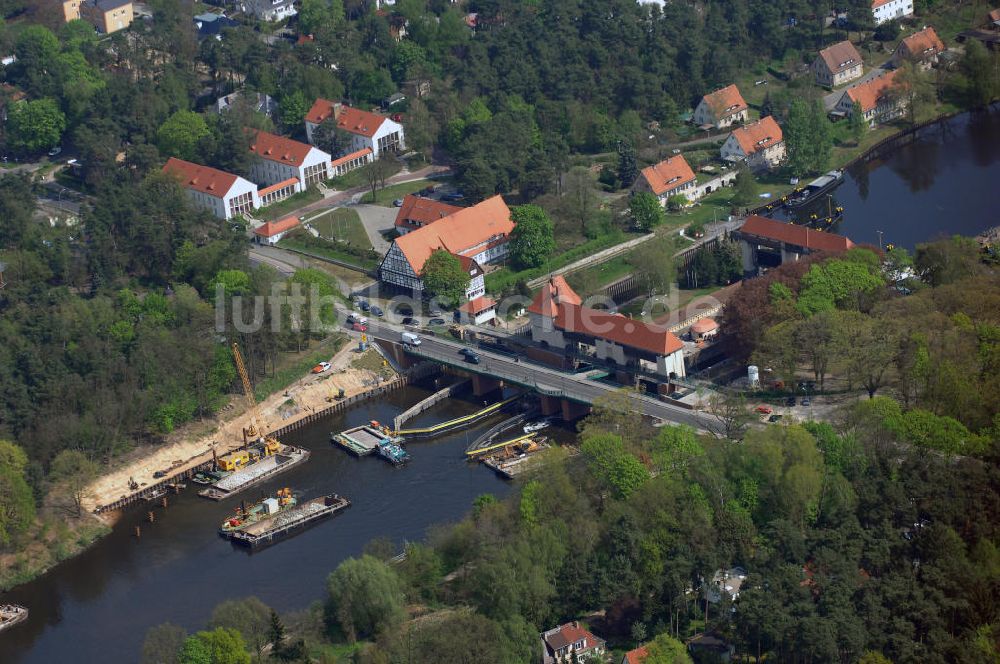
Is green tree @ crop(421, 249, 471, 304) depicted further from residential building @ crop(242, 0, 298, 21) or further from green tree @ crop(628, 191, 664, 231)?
residential building @ crop(242, 0, 298, 21)

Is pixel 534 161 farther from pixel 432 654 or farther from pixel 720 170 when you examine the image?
pixel 432 654

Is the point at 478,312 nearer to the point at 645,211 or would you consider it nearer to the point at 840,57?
the point at 645,211

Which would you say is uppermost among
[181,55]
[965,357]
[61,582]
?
[181,55]

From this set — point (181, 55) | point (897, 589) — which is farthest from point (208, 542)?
point (181, 55)

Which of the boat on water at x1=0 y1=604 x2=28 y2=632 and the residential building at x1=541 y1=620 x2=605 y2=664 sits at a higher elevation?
the residential building at x1=541 y1=620 x2=605 y2=664

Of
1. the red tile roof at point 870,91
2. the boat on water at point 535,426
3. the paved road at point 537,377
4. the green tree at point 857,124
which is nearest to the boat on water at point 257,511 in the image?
the boat on water at point 535,426

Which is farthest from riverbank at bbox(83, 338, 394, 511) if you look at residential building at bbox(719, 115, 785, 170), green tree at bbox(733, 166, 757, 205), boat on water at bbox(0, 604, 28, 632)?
residential building at bbox(719, 115, 785, 170)

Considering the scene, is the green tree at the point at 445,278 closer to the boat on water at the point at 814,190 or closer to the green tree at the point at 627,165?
the green tree at the point at 627,165
